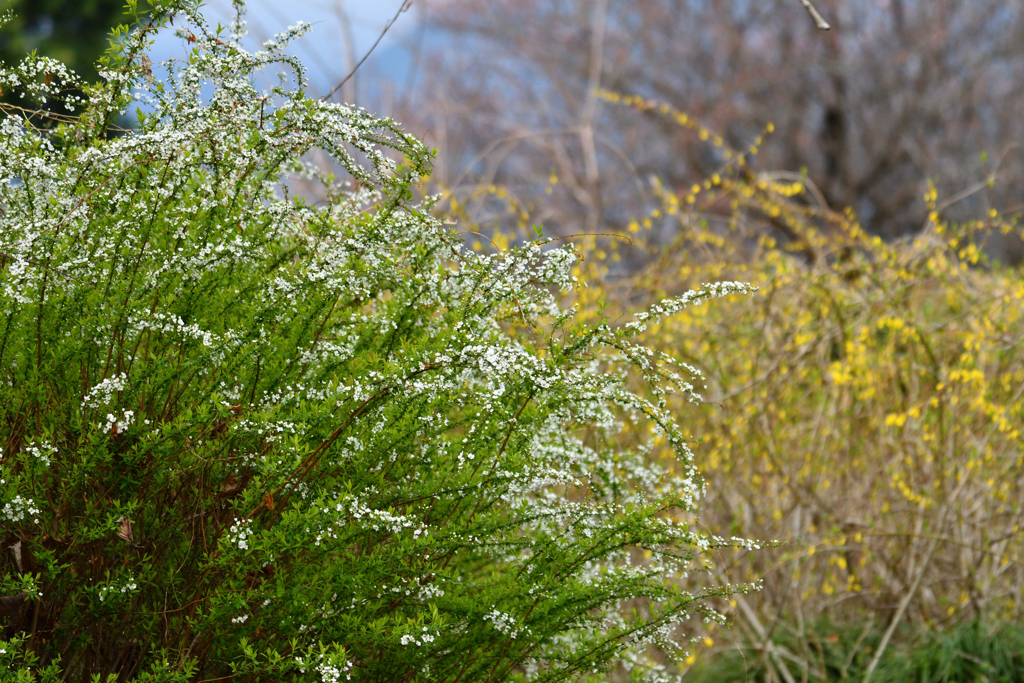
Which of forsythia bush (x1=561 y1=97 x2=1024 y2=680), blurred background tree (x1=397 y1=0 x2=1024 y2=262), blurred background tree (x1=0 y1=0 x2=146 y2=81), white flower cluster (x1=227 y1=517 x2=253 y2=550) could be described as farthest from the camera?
blurred background tree (x1=0 y1=0 x2=146 y2=81)

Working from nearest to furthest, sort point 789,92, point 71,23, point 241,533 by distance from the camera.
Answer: point 241,533 → point 789,92 → point 71,23

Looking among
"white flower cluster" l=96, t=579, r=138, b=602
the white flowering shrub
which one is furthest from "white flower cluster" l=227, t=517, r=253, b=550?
"white flower cluster" l=96, t=579, r=138, b=602

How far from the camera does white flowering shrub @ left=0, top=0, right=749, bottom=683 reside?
87.3 inches

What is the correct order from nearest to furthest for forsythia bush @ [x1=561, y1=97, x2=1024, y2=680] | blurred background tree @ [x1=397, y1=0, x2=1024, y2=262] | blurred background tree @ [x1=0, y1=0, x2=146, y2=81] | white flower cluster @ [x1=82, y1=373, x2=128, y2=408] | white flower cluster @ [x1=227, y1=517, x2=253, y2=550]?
1. white flower cluster @ [x1=227, y1=517, x2=253, y2=550]
2. white flower cluster @ [x1=82, y1=373, x2=128, y2=408]
3. forsythia bush @ [x1=561, y1=97, x2=1024, y2=680]
4. blurred background tree @ [x1=397, y1=0, x2=1024, y2=262]
5. blurred background tree @ [x1=0, y1=0, x2=146, y2=81]

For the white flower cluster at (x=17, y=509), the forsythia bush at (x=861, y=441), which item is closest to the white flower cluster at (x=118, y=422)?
the white flower cluster at (x=17, y=509)

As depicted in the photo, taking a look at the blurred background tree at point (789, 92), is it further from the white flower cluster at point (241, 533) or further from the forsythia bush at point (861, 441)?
the white flower cluster at point (241, 533)

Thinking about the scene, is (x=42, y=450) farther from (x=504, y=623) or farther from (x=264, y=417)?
(x=504, y=623)

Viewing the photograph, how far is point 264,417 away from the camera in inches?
84.9

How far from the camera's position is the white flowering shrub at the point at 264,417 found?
222cm

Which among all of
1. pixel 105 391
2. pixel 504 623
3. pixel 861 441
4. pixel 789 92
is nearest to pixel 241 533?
pixel 105 391

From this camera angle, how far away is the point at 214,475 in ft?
7.63

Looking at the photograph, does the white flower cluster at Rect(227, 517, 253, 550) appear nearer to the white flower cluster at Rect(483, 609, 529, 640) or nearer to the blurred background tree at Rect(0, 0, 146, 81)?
the white flower cluster at Rect(483, 609, 529, 640)

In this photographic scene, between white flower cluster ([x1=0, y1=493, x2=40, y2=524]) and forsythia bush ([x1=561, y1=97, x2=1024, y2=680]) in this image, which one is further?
forsythia bush ([x1=561, y1=97, x2=1024, y2=680])

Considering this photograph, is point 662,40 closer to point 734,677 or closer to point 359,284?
point 734,677
